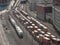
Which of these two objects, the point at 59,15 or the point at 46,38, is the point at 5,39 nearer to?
the point at 46,38

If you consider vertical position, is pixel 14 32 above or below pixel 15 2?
below

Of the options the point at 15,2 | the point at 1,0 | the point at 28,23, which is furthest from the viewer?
the point at 1,0

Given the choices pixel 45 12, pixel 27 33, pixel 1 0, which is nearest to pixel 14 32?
pixel 27 33

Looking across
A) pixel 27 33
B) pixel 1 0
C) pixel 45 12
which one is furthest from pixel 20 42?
pixel 1 0

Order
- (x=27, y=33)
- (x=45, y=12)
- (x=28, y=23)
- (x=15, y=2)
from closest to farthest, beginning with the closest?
(x=15, y=2) → (x=27, y=33) → (x=28, y=23) → (x=45, y=12)

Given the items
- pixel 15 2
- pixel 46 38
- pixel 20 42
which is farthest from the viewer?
pixel 20 42

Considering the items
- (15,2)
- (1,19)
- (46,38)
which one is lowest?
(1,19)

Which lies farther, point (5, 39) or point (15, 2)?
point (5, 39)

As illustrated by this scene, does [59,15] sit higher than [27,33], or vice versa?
[59,15]

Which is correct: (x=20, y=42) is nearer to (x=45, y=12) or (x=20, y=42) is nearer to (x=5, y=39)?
(x=5, y=39)

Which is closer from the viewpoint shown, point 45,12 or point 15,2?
point 15,2
